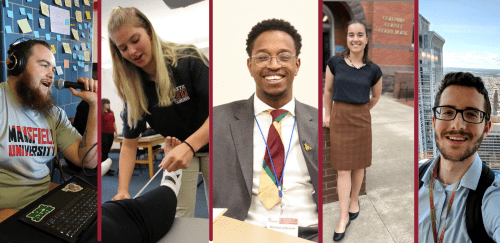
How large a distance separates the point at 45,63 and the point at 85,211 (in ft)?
3.21

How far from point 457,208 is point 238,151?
1.27 meters

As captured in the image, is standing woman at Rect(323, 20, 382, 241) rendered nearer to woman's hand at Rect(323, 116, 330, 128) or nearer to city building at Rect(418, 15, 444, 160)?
woman's hand at Rect(323, 116, 330, 128)

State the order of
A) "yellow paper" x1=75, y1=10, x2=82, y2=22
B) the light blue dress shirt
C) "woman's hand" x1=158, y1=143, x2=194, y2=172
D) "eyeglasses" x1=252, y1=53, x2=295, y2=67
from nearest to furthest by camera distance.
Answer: the light blue dress shirt
"eyeglasses" x1=252, y1=53, x2=295, y2=67
"woman's hand" x1=158, y1=143, x2=194, y2=172
"yellow paper" x1=75, y1=10, x2=82, y2=22

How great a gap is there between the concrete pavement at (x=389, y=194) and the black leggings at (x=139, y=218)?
3.41 feet

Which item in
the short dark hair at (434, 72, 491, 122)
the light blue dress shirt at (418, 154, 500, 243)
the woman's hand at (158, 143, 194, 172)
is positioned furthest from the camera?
the woman's hand at (158, 143, 194, 172)

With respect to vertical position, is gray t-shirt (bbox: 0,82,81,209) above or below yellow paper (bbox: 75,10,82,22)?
below

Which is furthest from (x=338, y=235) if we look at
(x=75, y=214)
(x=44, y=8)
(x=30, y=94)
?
(x=44, y=8)

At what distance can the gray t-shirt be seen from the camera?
1906 millimetres

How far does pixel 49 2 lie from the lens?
1975 millimetres

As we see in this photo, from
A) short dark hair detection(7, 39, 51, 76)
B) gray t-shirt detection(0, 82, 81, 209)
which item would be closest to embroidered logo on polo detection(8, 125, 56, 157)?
gray t-shirt detection(0, 82, 81, 209)

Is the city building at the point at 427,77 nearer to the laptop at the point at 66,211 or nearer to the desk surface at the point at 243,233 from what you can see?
the desk surface at the point at 243,233

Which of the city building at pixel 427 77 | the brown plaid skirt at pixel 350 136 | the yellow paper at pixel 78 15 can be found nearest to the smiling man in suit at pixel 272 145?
the brown plaid skirt at pixel 350 136

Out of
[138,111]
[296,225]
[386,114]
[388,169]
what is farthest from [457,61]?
[138,111]

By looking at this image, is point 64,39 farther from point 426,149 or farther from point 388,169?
point 426,149
